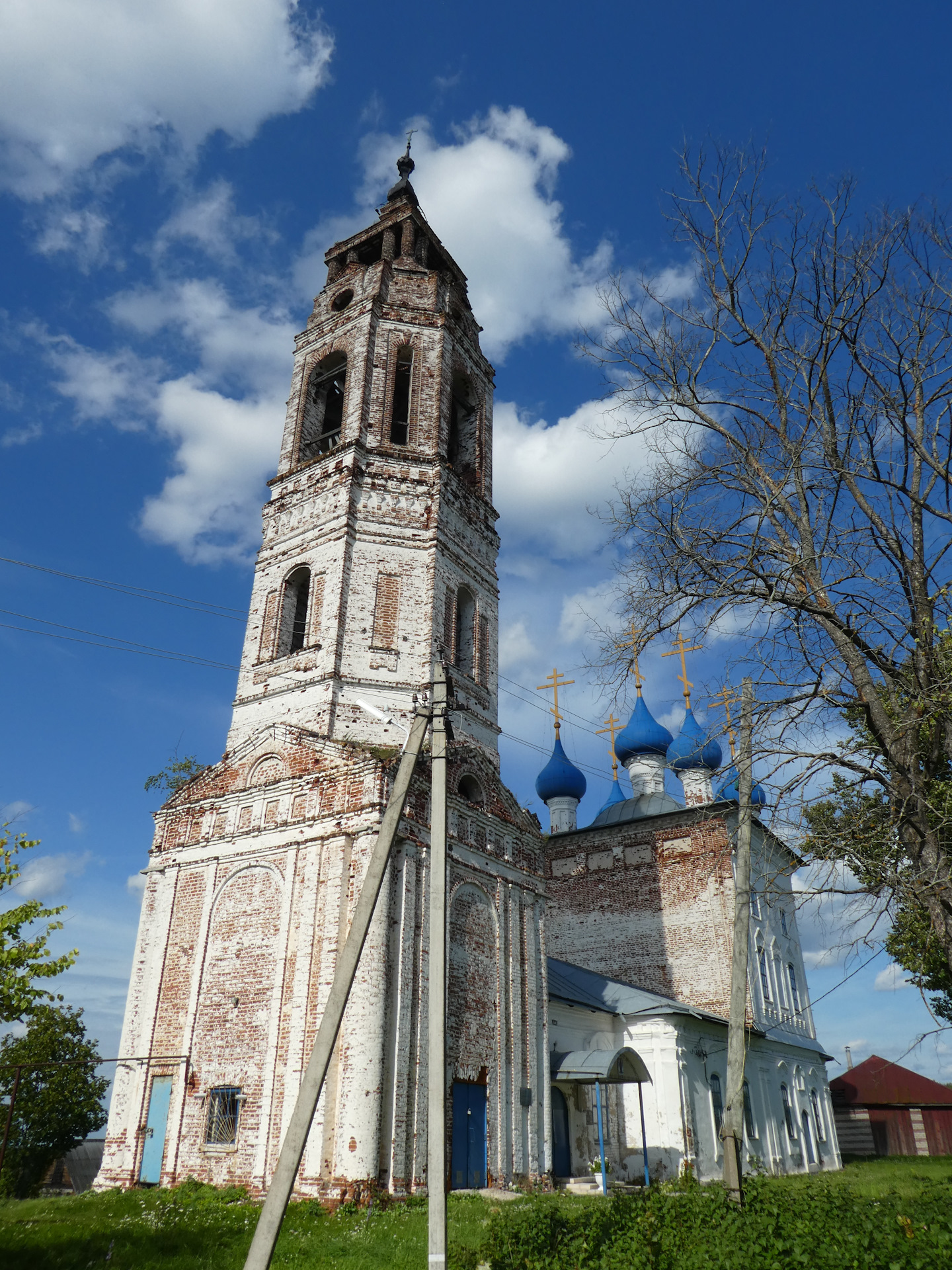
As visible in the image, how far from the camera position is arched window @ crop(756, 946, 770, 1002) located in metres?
23.2

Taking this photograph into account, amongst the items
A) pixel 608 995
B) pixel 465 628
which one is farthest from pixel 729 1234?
pixel 608 995

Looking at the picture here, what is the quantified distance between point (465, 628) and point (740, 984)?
847 cm

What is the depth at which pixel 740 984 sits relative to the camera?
37.0ft

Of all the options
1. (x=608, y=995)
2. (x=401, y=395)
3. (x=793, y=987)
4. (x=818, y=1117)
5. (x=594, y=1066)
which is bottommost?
(x=818, y=1117)

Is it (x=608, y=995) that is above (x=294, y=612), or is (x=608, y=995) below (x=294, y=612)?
below

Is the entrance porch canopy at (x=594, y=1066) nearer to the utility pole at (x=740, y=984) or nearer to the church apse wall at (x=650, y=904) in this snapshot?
the utility pole at (x=740, y=984)

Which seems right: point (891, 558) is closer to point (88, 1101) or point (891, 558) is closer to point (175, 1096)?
point (175, 1096)

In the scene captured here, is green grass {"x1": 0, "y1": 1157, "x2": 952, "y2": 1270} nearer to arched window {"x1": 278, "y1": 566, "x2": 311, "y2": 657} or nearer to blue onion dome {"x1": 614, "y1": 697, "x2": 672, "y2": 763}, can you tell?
arched window {"x1": 278, "y1": 566, "x2": 311, "y2": 657}

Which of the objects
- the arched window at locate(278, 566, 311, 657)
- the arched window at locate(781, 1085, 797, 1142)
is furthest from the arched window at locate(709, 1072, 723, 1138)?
A: the arched window at locate(278, 566, 311, 657)

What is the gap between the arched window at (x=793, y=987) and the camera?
2547 cm

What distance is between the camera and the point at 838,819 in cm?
899

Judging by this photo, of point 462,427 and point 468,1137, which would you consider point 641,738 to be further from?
point 468,1137

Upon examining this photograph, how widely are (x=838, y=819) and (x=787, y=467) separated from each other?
11.5 ft

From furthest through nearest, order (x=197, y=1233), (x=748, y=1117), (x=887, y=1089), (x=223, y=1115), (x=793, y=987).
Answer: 1. (x=887, y=1089)
2. (x=793, y=987)
3. (x=748, y=1117)
4. (x=223, y=1115)
5. (x=197, y=1233)
